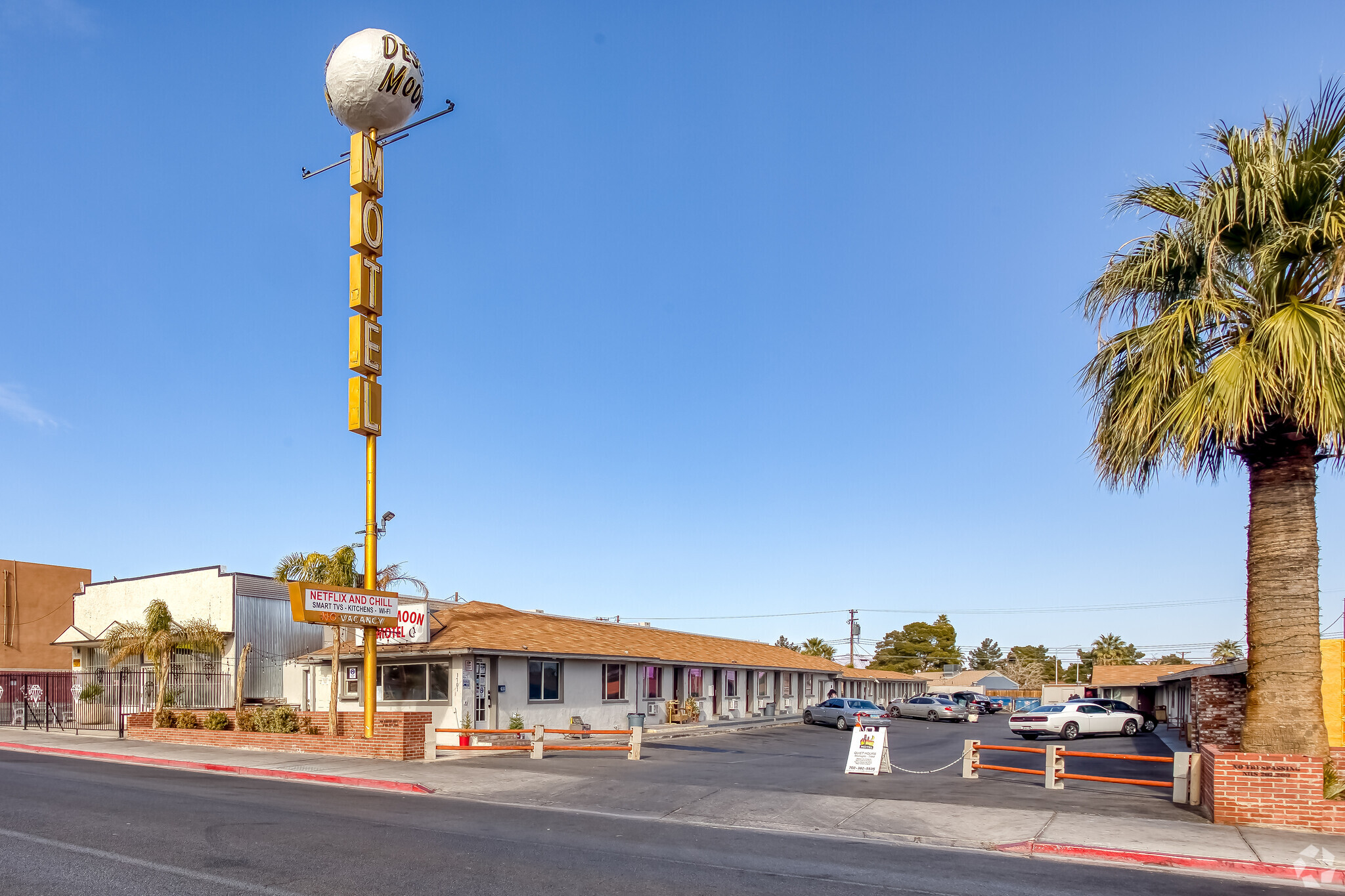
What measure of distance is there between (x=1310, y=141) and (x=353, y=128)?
2060 centimetres

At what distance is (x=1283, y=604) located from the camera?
13.7 meters

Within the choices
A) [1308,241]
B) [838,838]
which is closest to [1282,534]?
[1308,241]

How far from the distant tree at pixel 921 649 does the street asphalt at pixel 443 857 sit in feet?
392

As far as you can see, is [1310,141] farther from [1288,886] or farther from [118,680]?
[118,680]

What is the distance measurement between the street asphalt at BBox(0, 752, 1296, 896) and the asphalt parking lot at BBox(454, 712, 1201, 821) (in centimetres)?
455

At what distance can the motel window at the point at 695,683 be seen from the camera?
40844mm

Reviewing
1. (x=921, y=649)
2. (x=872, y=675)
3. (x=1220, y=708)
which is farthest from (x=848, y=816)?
(x=921, y=649)

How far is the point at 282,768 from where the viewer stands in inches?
790

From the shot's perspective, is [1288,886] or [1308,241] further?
[1308,241]

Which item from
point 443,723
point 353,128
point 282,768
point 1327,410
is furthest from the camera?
point 443,723

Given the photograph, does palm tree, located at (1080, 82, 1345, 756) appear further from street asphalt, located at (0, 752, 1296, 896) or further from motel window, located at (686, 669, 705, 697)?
motel window, located at (686, 669, 705, 697)

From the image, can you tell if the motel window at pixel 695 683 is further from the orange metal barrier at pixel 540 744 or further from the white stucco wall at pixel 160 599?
the white stucco wall at pixel 160 599

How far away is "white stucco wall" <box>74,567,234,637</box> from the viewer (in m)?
34.8

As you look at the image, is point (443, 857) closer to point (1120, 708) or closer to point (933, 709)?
point (1120, 708)
